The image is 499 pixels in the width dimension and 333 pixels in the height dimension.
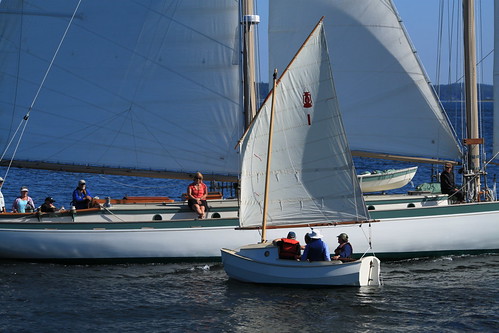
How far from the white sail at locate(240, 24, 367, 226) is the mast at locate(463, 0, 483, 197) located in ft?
19.4

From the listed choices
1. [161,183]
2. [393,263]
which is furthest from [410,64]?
[161,183]

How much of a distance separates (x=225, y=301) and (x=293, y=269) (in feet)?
7.59

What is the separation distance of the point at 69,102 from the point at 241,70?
5703mm

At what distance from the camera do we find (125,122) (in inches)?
1242

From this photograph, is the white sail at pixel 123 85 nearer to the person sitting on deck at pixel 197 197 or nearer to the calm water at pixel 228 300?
the person sitting on deck at pixel 197 197

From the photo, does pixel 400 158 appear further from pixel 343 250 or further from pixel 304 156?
pixel 343 250

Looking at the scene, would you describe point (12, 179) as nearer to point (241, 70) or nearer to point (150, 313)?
point (241, 70)

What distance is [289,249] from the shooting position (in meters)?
26.7

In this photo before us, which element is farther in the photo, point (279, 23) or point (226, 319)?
point (279, 23)

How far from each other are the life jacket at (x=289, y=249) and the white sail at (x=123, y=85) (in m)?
4.88

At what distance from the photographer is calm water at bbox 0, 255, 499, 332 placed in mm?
23094

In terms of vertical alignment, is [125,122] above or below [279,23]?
below

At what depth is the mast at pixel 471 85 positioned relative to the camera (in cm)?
3175

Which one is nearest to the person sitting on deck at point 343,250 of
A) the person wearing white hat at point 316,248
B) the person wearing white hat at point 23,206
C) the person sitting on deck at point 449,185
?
the person wearing white hat at point 316,248
